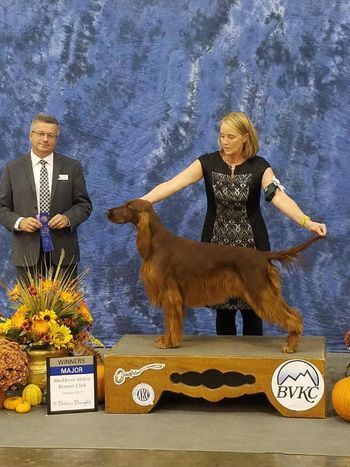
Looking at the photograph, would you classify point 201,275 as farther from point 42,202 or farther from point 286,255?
point 42,202

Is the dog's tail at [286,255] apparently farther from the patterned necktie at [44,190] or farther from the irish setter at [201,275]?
the patterned necktie at [44,190]

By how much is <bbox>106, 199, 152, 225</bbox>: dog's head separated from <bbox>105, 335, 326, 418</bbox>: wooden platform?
0.60 m

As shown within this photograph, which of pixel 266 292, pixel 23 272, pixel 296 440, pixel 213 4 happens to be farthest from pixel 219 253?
pixel 213 4

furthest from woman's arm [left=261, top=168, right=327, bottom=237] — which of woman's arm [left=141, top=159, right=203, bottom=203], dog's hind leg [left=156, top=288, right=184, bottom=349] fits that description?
dog's hind leg [left=156, top=288, right=184, bottom=349]

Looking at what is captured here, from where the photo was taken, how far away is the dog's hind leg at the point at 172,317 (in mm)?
3410

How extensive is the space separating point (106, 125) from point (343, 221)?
5.54 feet

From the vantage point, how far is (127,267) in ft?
16.6

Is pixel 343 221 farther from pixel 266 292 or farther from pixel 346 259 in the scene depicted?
pixel 266 292

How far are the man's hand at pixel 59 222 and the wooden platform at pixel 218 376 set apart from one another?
0.83 meters

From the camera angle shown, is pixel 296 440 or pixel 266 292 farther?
pixel 266 292

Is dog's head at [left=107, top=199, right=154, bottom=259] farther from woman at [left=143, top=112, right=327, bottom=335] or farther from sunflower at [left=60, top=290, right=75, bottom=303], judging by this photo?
sunflower at [left=60, top=290, right=75, bottom=303]

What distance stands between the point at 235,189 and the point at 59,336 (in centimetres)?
111

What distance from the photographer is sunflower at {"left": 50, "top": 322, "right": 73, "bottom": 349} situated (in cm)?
359

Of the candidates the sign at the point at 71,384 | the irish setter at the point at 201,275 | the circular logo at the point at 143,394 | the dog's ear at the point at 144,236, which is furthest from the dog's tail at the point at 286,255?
the sign at the point at 71,384
